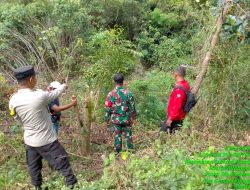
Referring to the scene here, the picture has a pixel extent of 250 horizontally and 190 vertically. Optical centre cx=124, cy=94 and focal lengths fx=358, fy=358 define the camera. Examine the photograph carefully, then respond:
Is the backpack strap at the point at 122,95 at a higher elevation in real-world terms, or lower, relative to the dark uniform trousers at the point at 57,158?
higher

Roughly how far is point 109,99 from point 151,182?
9.04 feet

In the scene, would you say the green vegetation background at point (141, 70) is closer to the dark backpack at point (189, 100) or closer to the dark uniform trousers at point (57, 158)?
the dark uniform trousers at point (57, 158)

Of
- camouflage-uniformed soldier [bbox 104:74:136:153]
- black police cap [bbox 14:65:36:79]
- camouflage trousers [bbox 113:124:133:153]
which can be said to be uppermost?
black police cap [bbox 14:65:36:79]

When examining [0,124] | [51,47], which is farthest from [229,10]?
[51,47]

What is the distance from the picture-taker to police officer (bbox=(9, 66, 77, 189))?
4.19 metres

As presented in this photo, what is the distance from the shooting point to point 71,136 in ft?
23.4

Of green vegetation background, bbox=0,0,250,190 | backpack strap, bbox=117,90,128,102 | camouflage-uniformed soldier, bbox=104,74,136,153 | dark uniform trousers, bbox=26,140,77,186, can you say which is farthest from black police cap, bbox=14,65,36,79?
backpack strap, bbox=117,90,128,102

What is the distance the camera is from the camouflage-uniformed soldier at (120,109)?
588 cm

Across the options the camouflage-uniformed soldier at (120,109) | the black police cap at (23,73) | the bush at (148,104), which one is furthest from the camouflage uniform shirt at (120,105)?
the black police cap at (23,73)

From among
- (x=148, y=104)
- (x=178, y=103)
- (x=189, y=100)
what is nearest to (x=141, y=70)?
(x=148, y=104)

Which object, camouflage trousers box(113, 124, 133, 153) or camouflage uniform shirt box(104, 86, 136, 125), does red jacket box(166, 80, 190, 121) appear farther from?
camouflage trousers box(113, 124, 133, 153)

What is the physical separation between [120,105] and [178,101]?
99cm

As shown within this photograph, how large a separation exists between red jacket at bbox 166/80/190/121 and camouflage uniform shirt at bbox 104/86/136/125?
2.33ft

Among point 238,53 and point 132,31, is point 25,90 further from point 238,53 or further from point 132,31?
point 132,31
